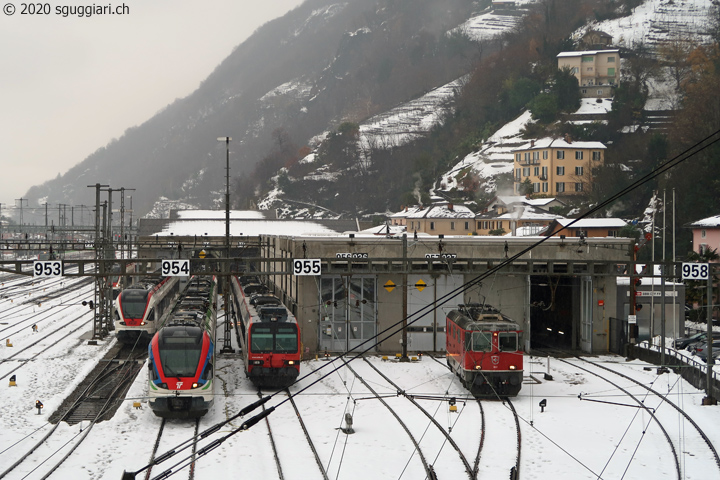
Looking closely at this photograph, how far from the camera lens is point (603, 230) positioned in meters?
78.2

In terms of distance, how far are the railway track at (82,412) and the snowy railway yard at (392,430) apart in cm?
9

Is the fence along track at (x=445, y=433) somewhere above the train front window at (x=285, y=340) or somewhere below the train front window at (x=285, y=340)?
below

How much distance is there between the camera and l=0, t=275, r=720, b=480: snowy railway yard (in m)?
17.6

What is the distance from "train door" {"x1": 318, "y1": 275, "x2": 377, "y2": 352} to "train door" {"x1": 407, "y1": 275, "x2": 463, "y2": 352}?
187 cm

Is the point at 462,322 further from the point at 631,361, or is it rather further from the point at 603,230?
the point at 603,230

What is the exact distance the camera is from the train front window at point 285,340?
25.7 m

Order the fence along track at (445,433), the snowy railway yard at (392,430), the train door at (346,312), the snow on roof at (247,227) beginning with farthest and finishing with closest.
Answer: the snow on roof at (247,227)
the train door at (346,312)
the snowy railway yard at (392,430)
the fence along track at (445,433)

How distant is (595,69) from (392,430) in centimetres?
13606

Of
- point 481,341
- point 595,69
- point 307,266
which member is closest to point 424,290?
point 307,266

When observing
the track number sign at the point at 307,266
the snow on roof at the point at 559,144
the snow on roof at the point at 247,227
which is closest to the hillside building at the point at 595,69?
the snow on roof at the point at 559,144

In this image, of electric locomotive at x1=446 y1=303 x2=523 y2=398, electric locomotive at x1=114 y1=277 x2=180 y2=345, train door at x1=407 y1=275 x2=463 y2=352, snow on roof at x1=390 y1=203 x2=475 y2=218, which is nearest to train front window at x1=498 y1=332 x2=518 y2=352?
electric locomotive at x1=446 y1=303 x2=523 y2=398

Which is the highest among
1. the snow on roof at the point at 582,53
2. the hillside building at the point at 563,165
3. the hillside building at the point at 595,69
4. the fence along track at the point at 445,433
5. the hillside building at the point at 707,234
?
the snow on roof at the point at 582,53

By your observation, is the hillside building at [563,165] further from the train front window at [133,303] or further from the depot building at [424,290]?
the train front window at [133,303]

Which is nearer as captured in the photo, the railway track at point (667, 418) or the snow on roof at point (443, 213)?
the railway track at point (667, 418)
